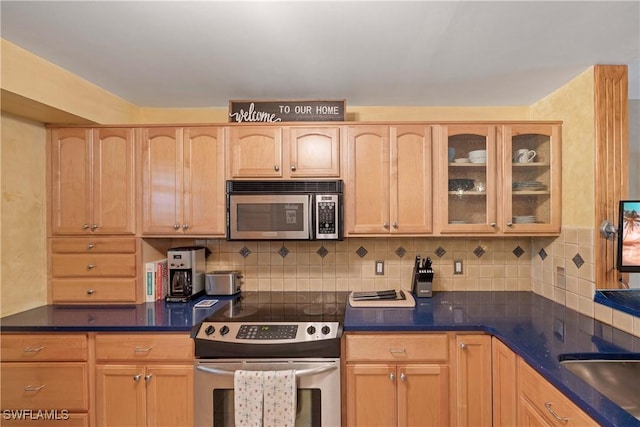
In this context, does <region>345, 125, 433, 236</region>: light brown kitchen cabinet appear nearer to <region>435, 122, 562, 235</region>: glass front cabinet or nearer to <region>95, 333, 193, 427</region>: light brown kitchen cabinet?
<region>435, 122, 562, 235</region>: glass front cabinet

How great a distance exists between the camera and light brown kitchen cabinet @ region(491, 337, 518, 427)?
1.52 metres

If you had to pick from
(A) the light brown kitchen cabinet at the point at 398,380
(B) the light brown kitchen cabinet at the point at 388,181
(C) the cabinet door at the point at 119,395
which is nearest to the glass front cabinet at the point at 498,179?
(B) the light brown kitchen cabinet at the point at 388,181

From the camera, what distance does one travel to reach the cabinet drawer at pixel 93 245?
6.85ft

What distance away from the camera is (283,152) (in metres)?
2.13

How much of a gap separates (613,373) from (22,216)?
10.7 feet

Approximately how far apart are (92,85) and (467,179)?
101 inches

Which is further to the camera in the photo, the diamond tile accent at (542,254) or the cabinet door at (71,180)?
the diamond tile accent at (542,254)

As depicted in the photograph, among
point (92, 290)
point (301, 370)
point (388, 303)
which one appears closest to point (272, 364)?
point (301, 370)

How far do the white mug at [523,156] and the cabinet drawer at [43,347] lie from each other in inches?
113

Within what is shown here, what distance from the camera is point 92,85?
2.03 metres

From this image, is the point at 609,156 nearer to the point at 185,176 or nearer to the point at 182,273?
the point at 185,176

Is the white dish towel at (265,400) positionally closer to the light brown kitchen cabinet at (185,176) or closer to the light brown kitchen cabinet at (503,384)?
the light brown kitchen cabinet at (185,176)

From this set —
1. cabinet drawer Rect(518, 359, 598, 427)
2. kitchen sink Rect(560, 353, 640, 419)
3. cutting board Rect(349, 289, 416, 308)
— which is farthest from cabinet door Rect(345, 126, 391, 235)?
kitchen sink Rect(560, 353, 640, 419)

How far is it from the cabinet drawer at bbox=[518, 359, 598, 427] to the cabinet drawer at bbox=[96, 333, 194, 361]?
1666 millimetres
